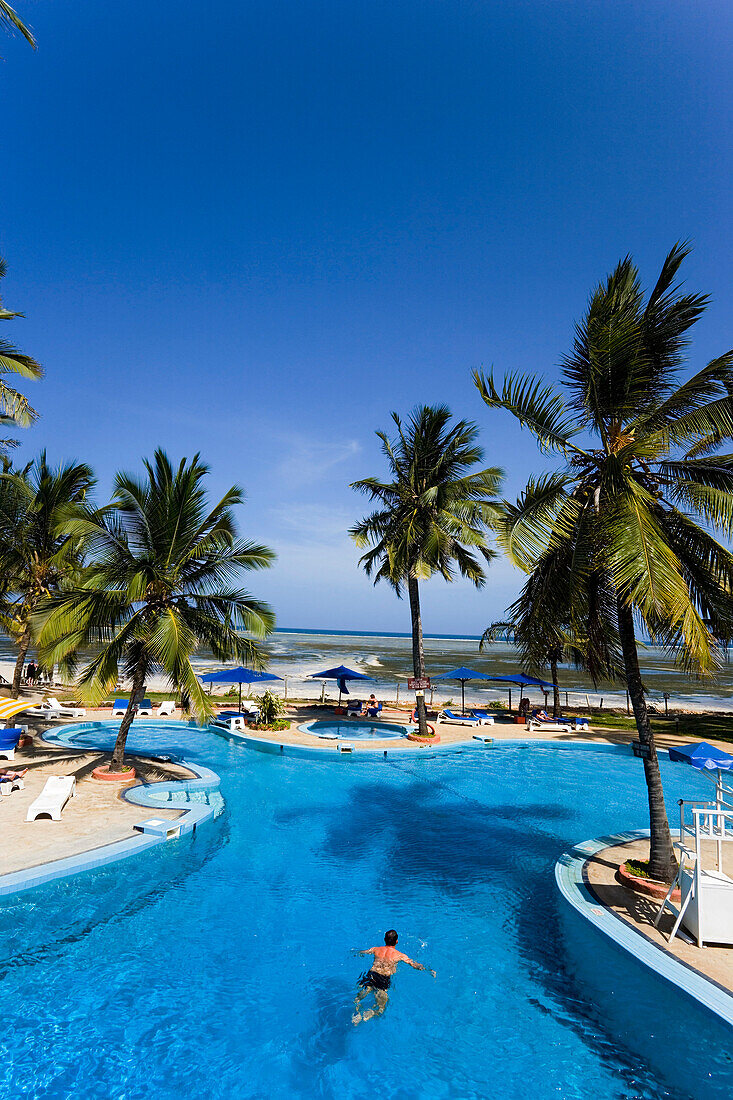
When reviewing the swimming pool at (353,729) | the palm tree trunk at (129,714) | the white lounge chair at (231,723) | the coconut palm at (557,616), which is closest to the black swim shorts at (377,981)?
the coconut palm at (557,616)

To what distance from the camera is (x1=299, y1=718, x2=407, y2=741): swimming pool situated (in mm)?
20486

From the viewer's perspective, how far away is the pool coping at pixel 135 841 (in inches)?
313

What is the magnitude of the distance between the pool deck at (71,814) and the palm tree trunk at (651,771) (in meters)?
9.33

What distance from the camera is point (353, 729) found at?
2194 cm

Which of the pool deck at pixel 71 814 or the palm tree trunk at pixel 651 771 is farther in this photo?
the pool deck at pixel 71 814

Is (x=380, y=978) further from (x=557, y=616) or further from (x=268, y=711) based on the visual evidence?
(x=268, y=711)

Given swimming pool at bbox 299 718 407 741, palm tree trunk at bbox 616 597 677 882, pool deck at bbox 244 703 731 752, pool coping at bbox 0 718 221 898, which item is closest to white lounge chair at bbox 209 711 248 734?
pool deck at bbox 244 703 731 752

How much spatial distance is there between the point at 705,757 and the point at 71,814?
44.0 feet

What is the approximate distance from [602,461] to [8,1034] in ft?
34.3

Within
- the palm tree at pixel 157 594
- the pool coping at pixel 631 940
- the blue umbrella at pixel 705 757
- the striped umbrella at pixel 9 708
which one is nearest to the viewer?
the pool coping at pixel 631 940

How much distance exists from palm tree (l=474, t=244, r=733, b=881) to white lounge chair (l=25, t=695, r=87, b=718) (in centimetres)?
2148

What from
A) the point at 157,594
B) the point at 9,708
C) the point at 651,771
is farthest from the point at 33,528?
the point at 651,771

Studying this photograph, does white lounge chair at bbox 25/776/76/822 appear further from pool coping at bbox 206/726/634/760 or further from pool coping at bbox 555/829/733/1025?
pool coping at bbox 555/829/733/1025

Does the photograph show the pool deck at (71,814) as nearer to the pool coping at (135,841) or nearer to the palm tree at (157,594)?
the pool coping at (135,841)
